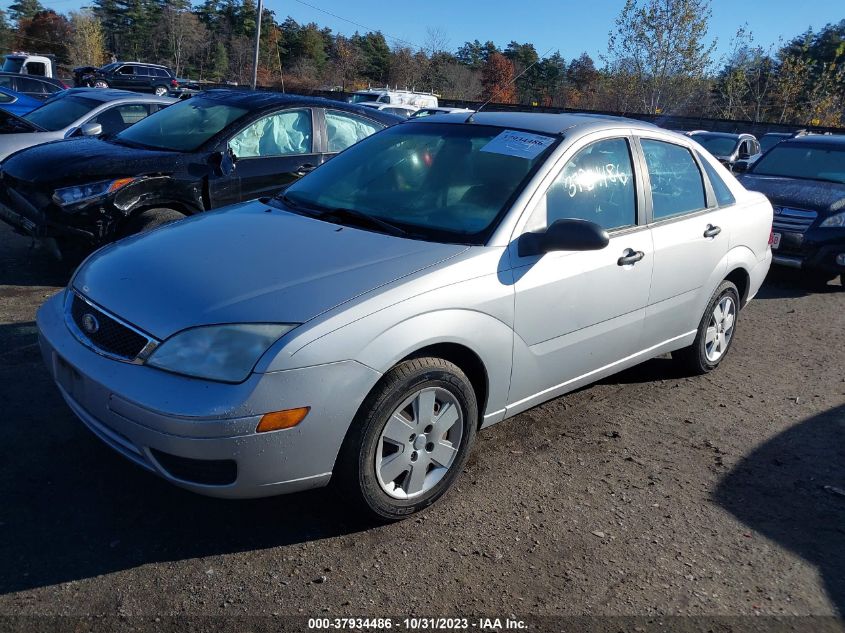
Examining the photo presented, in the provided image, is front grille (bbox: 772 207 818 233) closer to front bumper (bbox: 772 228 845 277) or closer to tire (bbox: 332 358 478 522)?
front bumper (bbox: 772 228 845 277)

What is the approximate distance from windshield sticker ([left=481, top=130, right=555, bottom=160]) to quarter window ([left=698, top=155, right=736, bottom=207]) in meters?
1.59

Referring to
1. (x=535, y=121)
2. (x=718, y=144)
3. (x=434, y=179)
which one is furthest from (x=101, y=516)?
(x=718, y=144)

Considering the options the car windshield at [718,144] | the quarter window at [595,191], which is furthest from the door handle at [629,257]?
the car windshield at [718,144]

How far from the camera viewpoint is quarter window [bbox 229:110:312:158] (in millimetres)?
6551

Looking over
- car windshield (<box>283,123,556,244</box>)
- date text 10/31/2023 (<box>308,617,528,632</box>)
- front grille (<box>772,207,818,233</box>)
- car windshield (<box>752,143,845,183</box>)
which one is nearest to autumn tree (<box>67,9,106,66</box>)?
car windshield (<box>752,143,845,183</box>)

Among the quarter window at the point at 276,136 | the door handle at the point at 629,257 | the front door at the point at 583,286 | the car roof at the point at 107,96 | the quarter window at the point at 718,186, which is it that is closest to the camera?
the front door at the point at 583,286

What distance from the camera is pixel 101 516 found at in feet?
9.93

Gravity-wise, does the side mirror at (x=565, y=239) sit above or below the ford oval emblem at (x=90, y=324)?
above

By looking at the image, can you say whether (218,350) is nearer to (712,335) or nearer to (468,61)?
(712,335)

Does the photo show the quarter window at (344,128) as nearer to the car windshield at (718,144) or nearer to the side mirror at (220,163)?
the side mirror at (220,163)

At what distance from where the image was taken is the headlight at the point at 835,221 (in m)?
7.86

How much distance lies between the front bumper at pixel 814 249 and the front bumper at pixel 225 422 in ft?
22.2

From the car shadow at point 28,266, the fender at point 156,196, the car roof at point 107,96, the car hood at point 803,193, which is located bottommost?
the car shadow at point 28,266

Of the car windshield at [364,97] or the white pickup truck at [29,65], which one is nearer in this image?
Result: the car windshield at [364,97]
